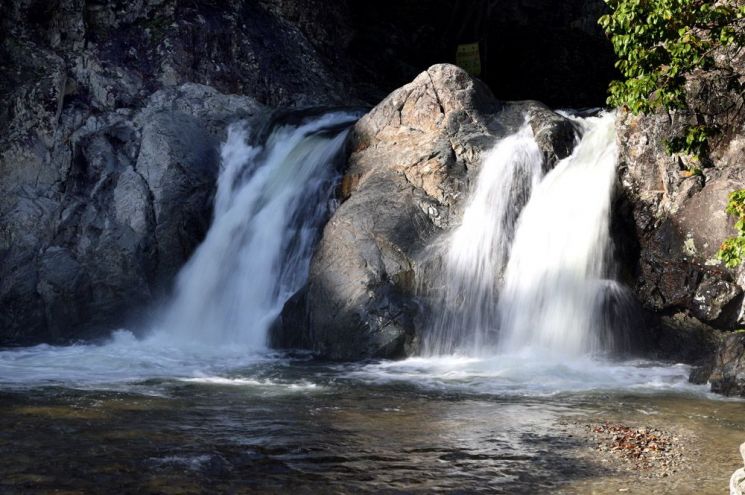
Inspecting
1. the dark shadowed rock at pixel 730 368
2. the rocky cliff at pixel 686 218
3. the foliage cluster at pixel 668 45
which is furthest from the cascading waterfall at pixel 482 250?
the dark shadowed rock at pixel 730 368

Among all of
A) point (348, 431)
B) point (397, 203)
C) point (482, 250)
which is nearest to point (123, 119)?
point (397, 203)

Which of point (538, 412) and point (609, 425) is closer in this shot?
point (609, 425)

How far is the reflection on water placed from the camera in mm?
5930

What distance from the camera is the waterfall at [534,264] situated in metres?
11.7

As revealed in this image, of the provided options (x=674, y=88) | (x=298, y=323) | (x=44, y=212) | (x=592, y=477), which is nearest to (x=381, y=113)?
(x=298, y=323)

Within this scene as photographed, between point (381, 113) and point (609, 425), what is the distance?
815 cm

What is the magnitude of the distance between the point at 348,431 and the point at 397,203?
6.39 m

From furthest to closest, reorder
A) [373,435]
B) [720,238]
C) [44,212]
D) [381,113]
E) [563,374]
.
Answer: [44,212] < [381,113] < [720,238] < [563,374] < [373,435]

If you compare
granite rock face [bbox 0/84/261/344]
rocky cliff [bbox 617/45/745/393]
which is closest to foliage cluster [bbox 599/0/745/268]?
rocky cliff [bbox 617/45/745/393]

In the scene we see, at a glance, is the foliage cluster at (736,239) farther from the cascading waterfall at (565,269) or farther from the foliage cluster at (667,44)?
the cascading waterfall at (565,269)

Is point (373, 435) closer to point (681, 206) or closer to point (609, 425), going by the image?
point (609, 425)

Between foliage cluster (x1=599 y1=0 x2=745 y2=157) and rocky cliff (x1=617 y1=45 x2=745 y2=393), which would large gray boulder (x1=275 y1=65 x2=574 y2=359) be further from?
foliage cluster (x1=599 y1=0 x2=745 y2=157)

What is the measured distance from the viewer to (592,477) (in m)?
5.99

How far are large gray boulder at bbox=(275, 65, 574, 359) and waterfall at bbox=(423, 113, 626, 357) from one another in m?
0.40
